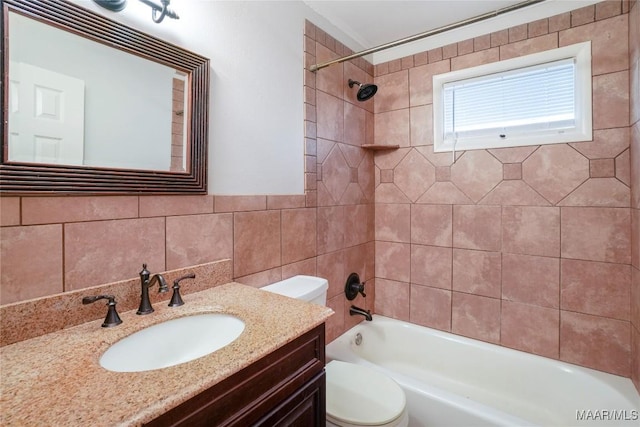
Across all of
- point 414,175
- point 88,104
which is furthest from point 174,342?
point 414,175

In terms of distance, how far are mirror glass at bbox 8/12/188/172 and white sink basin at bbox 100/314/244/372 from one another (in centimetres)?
56

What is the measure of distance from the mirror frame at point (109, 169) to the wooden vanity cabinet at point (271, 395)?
0.72 meters

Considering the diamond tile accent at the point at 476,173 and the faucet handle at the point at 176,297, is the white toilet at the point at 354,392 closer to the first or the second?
the faucet handle at the point at 176,297

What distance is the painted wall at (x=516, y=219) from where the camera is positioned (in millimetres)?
1723

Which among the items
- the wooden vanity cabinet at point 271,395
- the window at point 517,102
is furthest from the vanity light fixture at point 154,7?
the window at point 517,102

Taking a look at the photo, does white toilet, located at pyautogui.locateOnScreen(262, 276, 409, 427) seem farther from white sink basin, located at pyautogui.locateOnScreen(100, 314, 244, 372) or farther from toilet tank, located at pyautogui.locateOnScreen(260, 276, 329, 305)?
white sink basin, located at pyautogui.locateOnScreen(100, 314, 244, 372)

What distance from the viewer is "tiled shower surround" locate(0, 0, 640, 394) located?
134 centimetres

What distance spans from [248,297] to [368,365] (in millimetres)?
898

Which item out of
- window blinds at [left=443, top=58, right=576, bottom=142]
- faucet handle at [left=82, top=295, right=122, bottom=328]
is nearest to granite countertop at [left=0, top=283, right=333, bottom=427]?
faucet handle at [left=82, top=295, right=122, bottom=328]

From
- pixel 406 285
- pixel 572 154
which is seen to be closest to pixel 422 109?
pixel 572 154

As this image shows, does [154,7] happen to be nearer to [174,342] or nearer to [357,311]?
[174,342]

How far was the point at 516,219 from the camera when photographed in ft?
6.53

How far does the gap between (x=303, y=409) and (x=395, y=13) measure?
224 centimetres

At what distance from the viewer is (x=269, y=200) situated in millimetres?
1625
